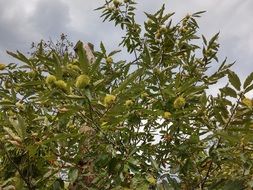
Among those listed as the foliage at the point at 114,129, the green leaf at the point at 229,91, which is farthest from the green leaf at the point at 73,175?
the green leaf at the point at 229,91

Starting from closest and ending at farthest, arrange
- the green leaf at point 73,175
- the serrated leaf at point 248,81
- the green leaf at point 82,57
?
the green leaf at point 82,57 < the serrated leaf at point 248,81 < the green leaf at point 73,175

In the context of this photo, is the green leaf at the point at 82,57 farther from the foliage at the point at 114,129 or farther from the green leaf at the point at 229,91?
the green leaf at the point at 229,91

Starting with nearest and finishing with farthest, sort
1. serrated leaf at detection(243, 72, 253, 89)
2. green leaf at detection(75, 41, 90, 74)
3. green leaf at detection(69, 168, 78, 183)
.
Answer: green leaf at detection(75, 41, 90, 74) → serrated leaf at detection(243, 72, 253, 89) → green leaf at detection(69, 168, 78, 183)

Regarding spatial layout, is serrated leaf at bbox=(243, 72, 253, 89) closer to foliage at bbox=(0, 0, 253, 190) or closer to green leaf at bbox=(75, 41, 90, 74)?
foliage at bbox=(0, 0, 253, 190)

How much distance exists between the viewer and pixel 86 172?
217 cm

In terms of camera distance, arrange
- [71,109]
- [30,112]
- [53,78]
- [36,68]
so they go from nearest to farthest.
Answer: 1. [71,109]
2. [53,78]
3. [30,112]
4. [36,68]

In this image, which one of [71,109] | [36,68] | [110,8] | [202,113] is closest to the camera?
[71,109]

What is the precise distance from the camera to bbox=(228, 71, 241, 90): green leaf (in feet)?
5.33

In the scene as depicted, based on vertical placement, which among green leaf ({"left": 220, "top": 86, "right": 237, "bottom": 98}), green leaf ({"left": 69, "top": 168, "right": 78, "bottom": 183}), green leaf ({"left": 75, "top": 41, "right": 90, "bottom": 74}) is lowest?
green leaf ({"left": 69, "top": 168, "right": 78, "bottom": 183})

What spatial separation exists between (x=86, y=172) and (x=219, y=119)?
880 mm

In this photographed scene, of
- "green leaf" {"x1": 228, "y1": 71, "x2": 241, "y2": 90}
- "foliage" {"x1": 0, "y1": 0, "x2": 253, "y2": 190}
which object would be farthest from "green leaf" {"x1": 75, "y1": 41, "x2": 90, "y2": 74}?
"green leaf" {"x1": 228, "y1": 71, "x2": 241, "y2": 90}

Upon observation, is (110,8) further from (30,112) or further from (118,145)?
(118,145)

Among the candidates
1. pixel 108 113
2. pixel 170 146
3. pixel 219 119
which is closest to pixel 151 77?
pixel 170 146

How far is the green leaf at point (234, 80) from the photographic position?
1625mm
